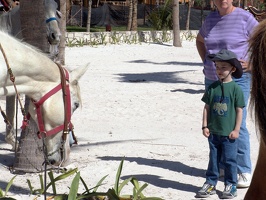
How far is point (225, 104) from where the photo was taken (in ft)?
18.2

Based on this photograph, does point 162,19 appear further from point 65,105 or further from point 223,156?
point 65,105

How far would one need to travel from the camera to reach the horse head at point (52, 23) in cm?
729

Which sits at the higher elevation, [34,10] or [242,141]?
[34,10]

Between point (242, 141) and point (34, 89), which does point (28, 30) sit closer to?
point (34, 89)

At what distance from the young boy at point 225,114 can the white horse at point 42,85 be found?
1230 millimetres

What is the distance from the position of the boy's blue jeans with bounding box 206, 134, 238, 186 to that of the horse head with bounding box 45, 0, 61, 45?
2525mm

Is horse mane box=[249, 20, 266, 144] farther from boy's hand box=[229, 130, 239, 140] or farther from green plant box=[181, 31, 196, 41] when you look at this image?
green plant box=[181, 31, 196, 41]

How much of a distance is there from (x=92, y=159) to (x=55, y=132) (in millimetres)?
2057

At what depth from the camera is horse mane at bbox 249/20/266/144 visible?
143cm


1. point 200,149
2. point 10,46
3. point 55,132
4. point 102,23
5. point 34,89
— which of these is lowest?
point 102,23

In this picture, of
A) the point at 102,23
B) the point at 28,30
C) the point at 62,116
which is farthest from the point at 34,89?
the point at 102,23

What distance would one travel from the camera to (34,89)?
198 inches

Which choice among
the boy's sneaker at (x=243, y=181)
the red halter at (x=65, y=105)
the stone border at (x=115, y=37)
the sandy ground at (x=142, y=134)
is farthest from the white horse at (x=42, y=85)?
the stone border at (x=115, y=37)

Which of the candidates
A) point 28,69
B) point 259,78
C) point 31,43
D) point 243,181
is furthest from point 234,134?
point 259,78
